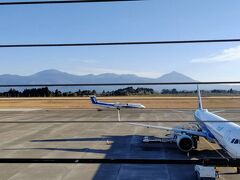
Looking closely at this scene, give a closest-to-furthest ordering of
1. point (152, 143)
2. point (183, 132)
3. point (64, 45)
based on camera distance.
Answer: point (64, 45) < point (183, 132) < point (152, 143)

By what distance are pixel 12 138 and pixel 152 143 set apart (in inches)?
583

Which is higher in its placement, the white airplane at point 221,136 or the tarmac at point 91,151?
the white airplane at point 221,136

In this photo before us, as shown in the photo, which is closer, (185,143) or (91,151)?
(185,143)

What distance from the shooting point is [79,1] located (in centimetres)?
334

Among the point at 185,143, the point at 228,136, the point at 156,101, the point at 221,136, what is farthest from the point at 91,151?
the point at 156,101

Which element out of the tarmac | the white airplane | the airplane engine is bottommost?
the tarmac

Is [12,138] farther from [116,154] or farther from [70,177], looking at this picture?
[70,177]

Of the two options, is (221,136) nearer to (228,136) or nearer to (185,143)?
(228,136)

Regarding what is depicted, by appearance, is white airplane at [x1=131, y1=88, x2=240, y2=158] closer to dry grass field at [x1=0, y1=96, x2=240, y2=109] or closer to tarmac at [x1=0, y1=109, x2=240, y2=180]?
tarmac at [x1=0, y1=109, x2=240, y2=180]

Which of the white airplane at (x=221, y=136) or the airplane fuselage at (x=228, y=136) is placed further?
the white airplane at (x=221, y=136)

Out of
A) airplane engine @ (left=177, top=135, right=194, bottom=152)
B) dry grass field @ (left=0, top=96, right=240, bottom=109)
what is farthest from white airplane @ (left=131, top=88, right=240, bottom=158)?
dry grass field @ (left=0, top=96, right=240, bottom=109)

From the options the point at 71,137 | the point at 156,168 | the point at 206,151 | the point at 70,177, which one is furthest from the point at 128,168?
the point at 71,137

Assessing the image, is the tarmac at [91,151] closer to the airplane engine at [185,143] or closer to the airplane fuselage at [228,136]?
the airplane engine at [185,143]

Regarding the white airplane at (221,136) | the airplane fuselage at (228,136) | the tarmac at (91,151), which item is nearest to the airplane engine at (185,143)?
the white airplane at (221,136)
